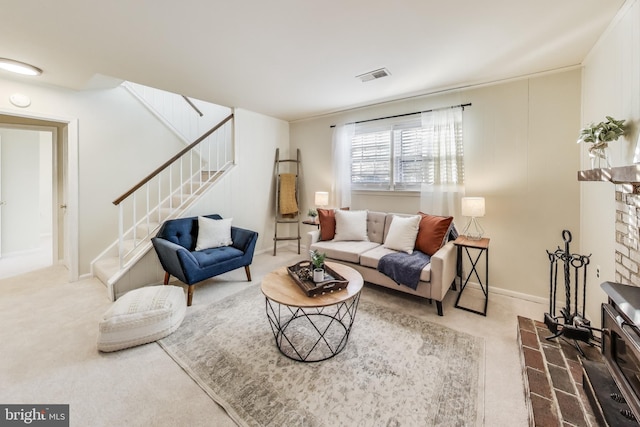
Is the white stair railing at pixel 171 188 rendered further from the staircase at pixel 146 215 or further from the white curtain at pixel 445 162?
the white curtain at pixel 445 162

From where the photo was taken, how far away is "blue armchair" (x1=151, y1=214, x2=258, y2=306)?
264 centimetres

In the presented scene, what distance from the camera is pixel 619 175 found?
54.1 inches

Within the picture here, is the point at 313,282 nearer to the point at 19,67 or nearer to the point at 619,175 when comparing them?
the point at 619,175

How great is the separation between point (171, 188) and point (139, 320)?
2179 millimetres

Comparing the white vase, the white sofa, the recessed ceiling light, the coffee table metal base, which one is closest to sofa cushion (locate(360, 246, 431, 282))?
the white sofa

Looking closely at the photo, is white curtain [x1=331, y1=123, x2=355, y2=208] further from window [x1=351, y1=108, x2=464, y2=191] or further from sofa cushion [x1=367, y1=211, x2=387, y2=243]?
sofa cushion [x1=367, y1=211, x2=387, y2=243]

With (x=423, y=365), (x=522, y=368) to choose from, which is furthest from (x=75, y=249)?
(x=522, y=368)

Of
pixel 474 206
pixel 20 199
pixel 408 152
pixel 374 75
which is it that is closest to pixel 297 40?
pixel 374 75

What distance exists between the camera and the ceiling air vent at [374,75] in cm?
277

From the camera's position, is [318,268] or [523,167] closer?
[318,268]

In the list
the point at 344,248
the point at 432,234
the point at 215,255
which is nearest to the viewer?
the point at 432,234

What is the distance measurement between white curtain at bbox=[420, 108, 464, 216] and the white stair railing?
10.1 ft

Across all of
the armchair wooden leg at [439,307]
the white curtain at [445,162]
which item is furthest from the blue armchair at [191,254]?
the white curtain at [445,162]

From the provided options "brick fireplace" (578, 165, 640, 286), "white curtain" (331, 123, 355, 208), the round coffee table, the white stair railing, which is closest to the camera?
"brick fireplace" (578, 165, 640, 286)
